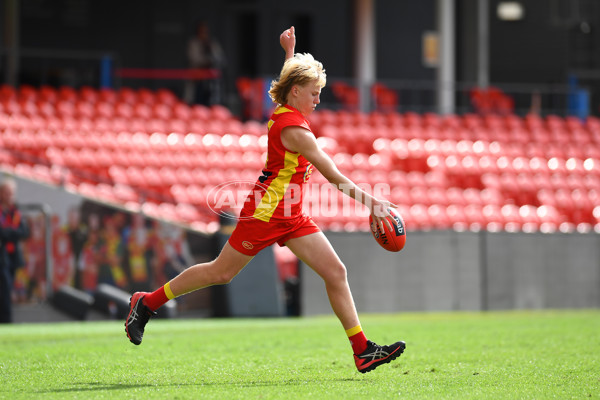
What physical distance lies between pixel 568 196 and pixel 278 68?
350 inches

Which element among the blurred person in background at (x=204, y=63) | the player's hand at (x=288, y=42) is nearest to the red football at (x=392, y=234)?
the player's hand at (x=288, y=42)

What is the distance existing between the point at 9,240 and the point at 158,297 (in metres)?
5.11

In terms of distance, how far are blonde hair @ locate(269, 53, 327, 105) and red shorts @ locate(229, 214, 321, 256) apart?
2.41 feet

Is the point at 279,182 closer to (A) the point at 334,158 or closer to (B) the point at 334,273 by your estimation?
(B) the point at 334,273

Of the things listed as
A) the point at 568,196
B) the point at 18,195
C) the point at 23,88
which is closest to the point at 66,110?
the point at 23,88

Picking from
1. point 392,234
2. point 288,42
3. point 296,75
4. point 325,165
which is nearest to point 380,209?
point 392,234

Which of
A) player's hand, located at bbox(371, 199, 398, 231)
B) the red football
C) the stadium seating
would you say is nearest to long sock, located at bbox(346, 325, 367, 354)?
the red football

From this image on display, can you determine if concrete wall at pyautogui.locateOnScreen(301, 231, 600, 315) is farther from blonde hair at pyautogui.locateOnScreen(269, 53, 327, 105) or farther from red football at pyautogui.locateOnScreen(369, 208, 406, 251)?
blonde hair at pyautogui.locateOnScreen(269, 53, 327, 105)

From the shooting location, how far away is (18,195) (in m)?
10.6

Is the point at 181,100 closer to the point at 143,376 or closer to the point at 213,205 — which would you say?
the point at 213,205

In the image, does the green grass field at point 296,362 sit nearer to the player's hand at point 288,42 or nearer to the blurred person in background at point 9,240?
the blurred person in background at point 9,240

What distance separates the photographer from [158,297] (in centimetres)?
591

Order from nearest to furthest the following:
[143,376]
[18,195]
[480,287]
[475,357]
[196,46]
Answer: [143,376] → [475,357] → [18,195] → [480,287] → [196,46]

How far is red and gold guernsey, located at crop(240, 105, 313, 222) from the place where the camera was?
5.57 metres
